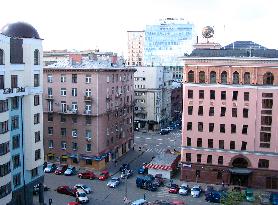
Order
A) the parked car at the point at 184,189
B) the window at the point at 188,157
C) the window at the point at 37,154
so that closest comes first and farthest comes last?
the window at the point at 37,154, the parked car at the point at 184,189, the window at the point at 188,157

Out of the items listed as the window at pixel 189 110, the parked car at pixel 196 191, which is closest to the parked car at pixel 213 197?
the parked car at pixel 196 191

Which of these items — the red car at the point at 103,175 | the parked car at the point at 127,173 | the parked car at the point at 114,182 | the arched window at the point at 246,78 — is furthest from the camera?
the parked car at the point at 127,173

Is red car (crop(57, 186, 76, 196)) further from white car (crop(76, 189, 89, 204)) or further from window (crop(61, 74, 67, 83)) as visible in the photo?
window (crop(61, 74, 67, 83))

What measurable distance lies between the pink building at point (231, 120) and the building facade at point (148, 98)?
1915 inches

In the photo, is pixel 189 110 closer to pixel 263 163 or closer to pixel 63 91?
pixel 263 163

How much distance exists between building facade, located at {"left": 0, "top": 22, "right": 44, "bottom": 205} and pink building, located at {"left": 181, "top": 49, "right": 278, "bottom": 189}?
29.3 meters

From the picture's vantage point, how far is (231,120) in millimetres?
73250

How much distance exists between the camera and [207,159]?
2965 inches

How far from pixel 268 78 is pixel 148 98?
57320mm

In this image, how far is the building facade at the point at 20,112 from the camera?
52219 millimetres

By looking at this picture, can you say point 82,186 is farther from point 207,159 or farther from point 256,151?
point 256,151

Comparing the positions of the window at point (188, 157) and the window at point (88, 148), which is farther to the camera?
the window at point (88, 148)

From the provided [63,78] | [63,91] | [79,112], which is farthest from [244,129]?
[63,78]

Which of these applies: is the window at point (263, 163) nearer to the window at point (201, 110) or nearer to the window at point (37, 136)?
the window at point (201, 110)
